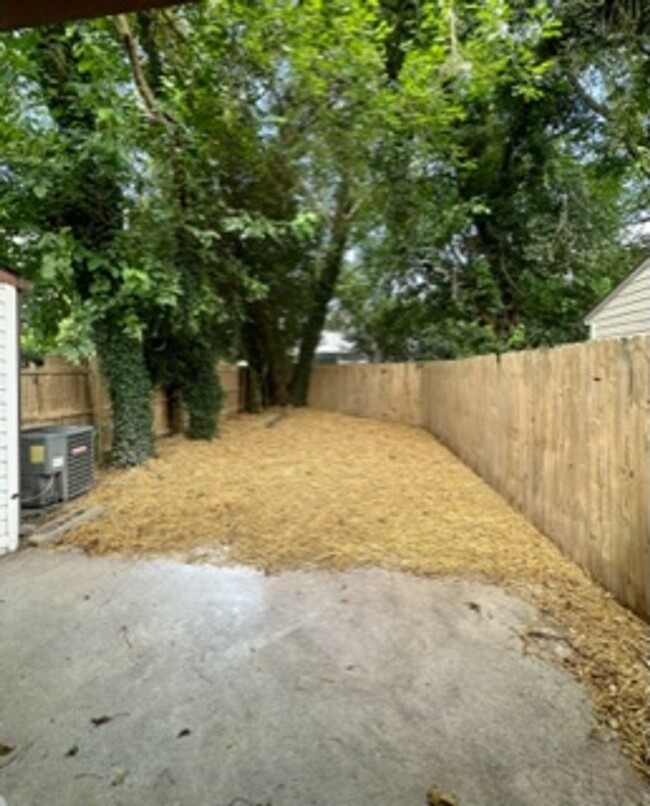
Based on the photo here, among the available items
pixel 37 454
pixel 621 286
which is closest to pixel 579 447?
pixel 37 454

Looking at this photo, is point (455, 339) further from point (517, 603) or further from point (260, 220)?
point (517, 603)

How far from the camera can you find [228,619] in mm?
3100

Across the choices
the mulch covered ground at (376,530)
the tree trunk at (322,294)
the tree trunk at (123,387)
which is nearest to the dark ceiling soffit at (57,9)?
the mulch covered ground at (376,530)

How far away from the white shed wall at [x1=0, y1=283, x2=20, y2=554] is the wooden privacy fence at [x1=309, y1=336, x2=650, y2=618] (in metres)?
4.06

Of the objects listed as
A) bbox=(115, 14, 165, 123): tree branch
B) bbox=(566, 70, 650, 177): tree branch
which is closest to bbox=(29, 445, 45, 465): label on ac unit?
bbox=(115, 14, 165, 123): tree branch

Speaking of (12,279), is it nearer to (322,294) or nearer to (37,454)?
(37,454)

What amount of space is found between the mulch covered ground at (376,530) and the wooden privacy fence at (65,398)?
849mm

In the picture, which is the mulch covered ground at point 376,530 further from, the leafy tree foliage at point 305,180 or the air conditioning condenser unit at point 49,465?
the leafy tree foliage at point 305,180

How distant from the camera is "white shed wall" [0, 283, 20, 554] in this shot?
4.30m

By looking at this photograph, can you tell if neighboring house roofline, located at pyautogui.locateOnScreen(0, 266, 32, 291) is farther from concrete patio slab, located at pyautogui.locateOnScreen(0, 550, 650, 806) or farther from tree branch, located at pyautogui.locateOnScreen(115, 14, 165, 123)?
tree branch, located at pyautogui.locateOnScreen(115, 14, 165, 123)

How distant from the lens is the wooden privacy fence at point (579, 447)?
9.66 feet

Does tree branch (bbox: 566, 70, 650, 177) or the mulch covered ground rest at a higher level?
tree branch (bbox: 566, 70, 650, 177)

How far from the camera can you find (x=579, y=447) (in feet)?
11.9

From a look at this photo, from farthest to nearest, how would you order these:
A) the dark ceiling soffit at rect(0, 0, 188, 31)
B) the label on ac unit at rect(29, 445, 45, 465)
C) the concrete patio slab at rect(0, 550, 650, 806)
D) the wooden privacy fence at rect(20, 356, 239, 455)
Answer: the wooden privacy fence at rect(20, 356, 239, 455) < the label on ac unit at rect(29, 445, 45, 465) < the concrete patio slab at rect(0, 550, 650, 806) < the dark ceiling soffit at rect(0, 0, 188, 31)
